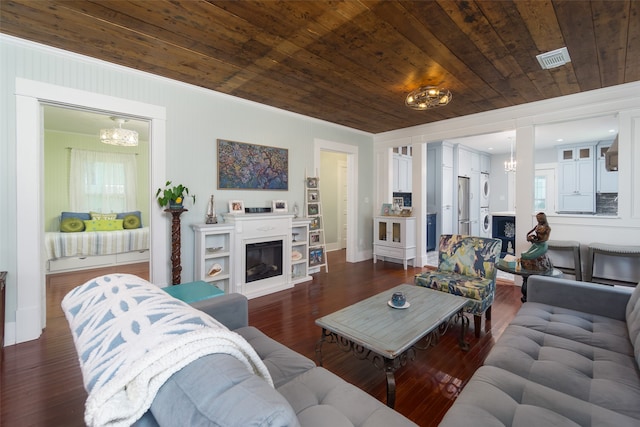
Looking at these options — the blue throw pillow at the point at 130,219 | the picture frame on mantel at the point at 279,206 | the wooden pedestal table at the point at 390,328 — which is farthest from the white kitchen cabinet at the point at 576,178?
the blue throw pillow at the point at 130,219

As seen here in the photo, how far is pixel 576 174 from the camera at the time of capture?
286 inches

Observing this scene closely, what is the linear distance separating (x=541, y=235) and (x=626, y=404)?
73.1 inches

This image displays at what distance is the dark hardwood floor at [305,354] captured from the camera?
1742mm

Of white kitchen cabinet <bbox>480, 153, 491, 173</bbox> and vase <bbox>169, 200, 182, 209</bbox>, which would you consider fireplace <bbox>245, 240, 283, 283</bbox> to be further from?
white kitchen cabinet <bbox>480, 153, 491, 173</bbox>

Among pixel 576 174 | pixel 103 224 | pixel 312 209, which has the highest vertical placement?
pixel 576 174

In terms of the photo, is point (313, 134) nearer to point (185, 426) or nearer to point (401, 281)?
point (401, 281)

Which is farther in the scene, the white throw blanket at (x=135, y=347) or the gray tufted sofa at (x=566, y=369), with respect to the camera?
the gray tufted sofa at (x=566, y=369)

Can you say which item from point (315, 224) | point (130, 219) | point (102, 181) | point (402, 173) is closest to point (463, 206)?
point (402, 173)

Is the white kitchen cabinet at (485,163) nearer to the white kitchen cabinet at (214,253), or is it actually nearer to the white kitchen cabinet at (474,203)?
the white kitchen cabinet at (474,203)

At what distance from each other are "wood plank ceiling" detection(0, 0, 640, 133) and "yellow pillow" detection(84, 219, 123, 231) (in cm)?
387

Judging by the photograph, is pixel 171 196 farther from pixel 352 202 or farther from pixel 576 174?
pixel 576 174

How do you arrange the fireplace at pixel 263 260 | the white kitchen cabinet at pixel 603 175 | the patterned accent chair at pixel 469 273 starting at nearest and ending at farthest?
the patterned accent chair at pixel 469 273
the fireplace at pixel 263 260
the white kitchen cabinet at pixel 603 175

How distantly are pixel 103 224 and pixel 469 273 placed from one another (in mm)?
6378

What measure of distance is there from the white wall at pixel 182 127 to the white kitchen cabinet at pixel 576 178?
612cm
